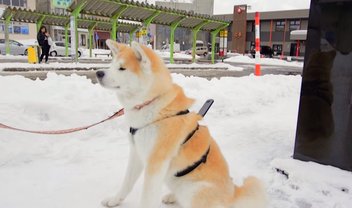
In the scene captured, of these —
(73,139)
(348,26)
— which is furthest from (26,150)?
(348,26)

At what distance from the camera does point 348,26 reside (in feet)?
8.92

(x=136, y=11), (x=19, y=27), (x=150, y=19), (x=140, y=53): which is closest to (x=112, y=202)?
(x=140, y=53)

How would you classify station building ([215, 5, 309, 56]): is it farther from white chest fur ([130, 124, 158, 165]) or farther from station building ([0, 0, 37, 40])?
white chest fur ([130, 124, 158, 165])

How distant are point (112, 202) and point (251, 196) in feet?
3.61

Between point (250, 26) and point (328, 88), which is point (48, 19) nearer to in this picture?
point (328, 88)

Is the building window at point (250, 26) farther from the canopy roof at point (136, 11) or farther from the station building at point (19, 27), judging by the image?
the canopy roof at point (136, 11)

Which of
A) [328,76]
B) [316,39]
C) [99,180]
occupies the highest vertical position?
[316,39]

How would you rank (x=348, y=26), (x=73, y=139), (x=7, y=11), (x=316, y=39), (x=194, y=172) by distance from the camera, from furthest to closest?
(x=7, y=11), (x=73, y=139), (x=316, y=39), (x=348, y=26), (x=194, y=172)

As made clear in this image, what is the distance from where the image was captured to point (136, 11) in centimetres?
1342

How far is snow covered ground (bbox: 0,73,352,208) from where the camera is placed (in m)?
2.47

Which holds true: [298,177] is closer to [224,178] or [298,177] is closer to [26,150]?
[224,178]

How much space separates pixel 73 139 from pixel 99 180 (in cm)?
107

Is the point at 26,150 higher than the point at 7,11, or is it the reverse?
the point at 7,11

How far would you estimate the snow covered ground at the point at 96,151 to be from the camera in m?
2.47
